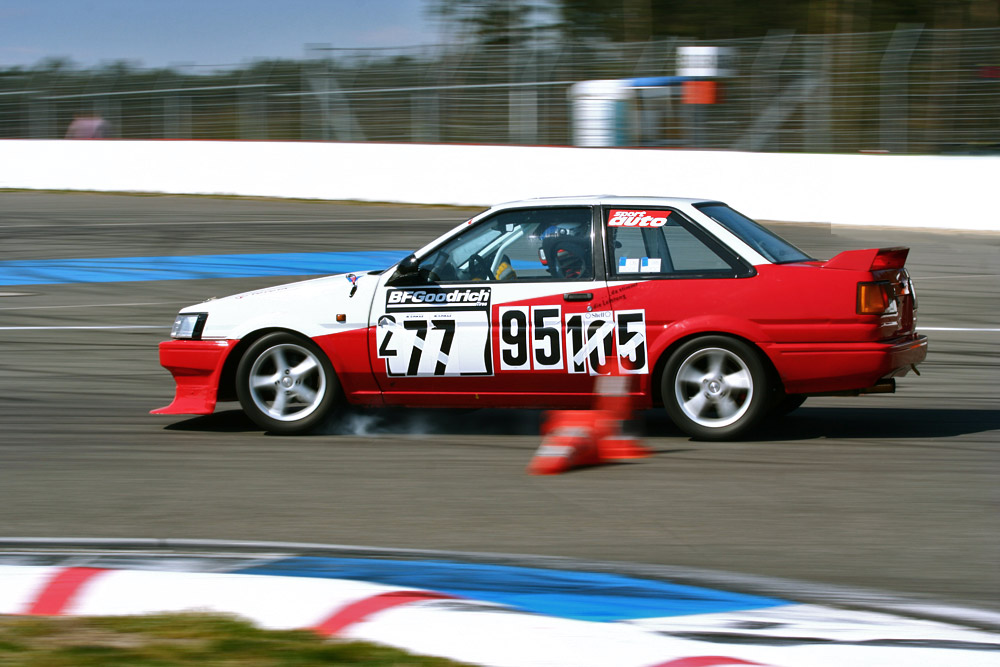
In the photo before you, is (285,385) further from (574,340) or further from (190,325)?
(574,340)

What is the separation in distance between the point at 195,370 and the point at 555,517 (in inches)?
116

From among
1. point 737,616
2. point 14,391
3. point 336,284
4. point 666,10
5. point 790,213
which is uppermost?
point 666,10

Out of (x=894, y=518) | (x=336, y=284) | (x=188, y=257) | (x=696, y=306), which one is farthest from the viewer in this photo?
(x=188, y=257)

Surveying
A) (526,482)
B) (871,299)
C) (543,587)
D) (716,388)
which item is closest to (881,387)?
(871,299)

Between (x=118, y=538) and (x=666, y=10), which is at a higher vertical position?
(x=666, y=10)

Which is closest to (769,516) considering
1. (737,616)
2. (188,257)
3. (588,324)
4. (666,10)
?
(737,616)

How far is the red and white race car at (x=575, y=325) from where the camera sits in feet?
Answer: 21.9

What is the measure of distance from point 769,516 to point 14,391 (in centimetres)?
596

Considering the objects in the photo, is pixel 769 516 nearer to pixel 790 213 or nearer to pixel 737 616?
pixel 737 616

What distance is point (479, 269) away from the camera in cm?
711

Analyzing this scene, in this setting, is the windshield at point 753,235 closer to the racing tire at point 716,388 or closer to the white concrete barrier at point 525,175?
the racing tire at point 716,388

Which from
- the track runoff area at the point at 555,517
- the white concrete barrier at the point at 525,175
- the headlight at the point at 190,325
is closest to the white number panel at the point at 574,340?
the track runoff area at the point at 555,517

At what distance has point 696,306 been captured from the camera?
6742mm

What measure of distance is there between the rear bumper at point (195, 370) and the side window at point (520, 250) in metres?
1.36
